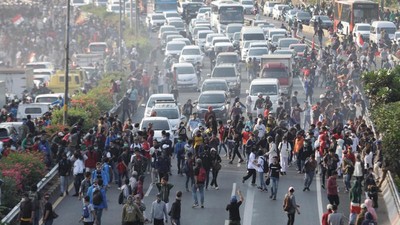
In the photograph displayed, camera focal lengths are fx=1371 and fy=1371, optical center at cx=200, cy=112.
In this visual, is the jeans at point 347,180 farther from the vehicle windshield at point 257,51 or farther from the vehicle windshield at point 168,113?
the vehicle windshield at point 257,51

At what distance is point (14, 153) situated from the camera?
113 ft

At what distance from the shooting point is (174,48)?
74.3m

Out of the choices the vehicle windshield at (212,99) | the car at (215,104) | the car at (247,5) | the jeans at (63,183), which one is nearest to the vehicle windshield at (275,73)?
the car at (215,104)

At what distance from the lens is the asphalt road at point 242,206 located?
31812 millimetres

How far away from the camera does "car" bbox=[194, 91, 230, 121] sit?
163ft

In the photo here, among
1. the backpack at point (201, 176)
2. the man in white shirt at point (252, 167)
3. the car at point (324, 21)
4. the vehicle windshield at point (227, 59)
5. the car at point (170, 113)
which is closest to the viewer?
the backpack at point (201, 176)

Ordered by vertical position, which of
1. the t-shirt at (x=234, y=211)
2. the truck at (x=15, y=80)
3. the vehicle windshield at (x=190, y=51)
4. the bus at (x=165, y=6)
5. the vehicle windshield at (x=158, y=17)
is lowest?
the vehicle windshield at (x=158, y=17)

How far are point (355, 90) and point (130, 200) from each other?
86.3 feet

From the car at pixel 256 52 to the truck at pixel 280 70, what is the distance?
6.30m

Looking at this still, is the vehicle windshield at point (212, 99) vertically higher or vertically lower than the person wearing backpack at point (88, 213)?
lower

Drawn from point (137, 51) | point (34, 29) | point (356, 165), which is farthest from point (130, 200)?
point (34, 29)

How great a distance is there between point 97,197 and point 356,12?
55436 mm

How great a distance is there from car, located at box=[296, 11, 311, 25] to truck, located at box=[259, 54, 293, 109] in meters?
31.0

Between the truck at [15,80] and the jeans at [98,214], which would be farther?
the truck at [15,80]
